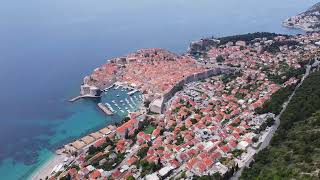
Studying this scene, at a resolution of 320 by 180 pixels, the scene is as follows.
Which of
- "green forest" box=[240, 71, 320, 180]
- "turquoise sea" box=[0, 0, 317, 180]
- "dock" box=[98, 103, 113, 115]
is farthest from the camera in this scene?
"dock" box=[98, 103, 113, 115]

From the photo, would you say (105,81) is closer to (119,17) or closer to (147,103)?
(147,103)

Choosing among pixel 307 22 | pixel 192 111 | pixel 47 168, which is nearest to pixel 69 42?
pixel 192 111

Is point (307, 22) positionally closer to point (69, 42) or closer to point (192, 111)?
point (69, 42)

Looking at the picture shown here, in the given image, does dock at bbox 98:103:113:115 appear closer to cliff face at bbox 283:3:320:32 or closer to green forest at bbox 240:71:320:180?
green forest at bbox 240:71:320:180

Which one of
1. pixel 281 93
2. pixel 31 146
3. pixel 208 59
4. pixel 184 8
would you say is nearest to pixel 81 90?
pixel 31 146

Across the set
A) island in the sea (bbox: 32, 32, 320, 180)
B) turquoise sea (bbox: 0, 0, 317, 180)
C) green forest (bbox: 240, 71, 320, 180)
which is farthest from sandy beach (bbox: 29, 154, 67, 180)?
green forest (bbox: 240, 71, 320, 180)

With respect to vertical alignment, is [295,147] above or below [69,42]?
above

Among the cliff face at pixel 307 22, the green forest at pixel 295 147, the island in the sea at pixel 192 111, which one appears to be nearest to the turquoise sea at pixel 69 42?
the cliff face at pixel 307 22
